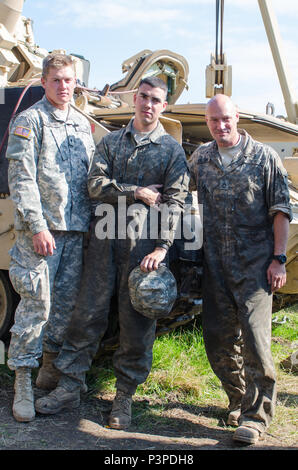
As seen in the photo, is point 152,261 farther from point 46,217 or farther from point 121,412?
point 121,412

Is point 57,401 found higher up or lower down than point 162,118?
lower down

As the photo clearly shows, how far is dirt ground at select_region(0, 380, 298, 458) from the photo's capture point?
3402 millimetres

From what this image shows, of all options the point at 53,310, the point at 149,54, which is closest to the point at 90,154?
the point at 53,310

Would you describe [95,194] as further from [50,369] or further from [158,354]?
[158,354]

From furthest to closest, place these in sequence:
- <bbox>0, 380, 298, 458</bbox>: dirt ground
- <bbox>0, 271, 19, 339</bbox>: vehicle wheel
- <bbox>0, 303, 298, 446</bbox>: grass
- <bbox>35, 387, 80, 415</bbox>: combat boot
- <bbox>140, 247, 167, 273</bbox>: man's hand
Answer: <bbox>0, 271, 19, 339</bbox>: vehicle wheel < <bbox>0, 303, 298, 446</bbox>: grass < <bbox>35, 387, 80, 415</bbox>: combat boot < <bbox>140, 247, 167, 273</bbox>: man's hand < <bbox>0, 380, 298, 458</bbox>: dirt ground

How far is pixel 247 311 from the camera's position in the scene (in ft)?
11.8

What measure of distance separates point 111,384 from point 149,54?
4248 millimetres

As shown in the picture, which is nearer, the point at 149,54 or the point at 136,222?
the point at 136,222

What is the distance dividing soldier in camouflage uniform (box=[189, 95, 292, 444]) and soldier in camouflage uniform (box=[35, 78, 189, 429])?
0.85 feet

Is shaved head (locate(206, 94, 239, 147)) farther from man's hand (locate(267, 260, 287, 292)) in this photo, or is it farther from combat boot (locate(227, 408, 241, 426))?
combat boot (locate(227, 408, 241, 426))

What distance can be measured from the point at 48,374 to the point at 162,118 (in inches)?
79.8

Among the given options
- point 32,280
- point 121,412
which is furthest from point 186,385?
point 32,280

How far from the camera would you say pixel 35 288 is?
3645 millimetres

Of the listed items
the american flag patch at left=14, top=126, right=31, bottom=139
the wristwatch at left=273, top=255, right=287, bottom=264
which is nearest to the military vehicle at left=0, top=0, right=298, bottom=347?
the wristwatch at left=273, top=255, right=287, bottom=264
